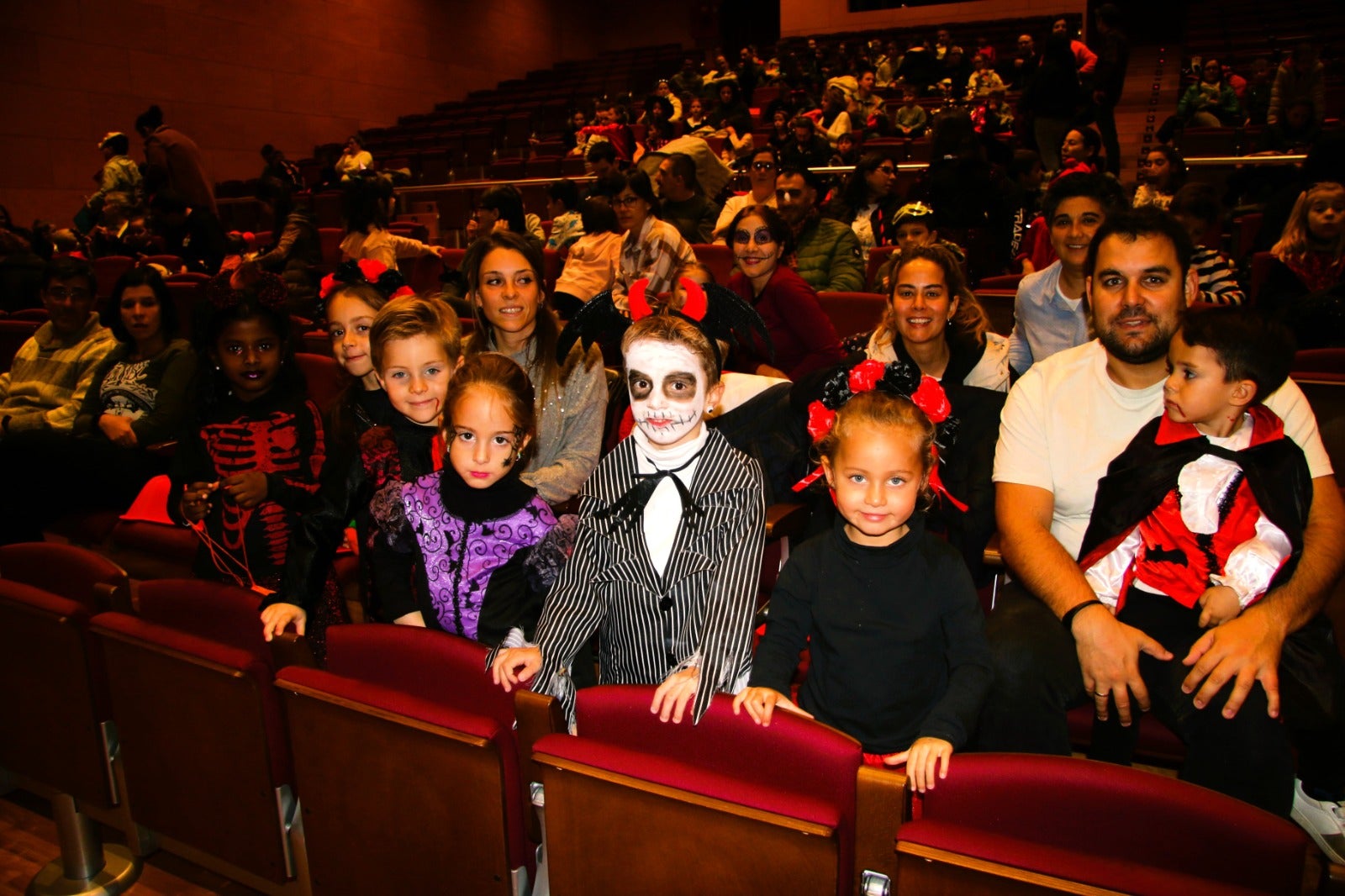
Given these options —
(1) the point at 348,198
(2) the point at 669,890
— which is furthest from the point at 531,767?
(1) the point at 348,198

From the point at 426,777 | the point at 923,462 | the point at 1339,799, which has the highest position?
the point at 923,462

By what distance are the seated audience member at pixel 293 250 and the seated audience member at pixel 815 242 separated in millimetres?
2207

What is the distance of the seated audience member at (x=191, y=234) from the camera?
19.4 feet

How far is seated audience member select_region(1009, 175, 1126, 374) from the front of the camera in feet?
8.41

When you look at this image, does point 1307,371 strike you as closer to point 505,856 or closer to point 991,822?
point 991,822

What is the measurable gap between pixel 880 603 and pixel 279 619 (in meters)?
1.08

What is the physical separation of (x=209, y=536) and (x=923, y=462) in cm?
179

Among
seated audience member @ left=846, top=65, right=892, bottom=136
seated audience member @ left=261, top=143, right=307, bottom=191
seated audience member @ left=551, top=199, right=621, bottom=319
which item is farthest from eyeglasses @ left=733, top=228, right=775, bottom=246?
seated audience member @ left=261, top=143, right=307, bottom=191

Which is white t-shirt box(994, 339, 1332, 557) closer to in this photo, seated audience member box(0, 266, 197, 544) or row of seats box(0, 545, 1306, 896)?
row of seats box(0, 545, 1306, 896)

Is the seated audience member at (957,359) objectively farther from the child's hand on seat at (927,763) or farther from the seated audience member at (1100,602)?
the child's hand on seat at (927,763)

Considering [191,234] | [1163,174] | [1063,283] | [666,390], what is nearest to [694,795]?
[666,390]

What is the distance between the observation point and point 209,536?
2.23 m

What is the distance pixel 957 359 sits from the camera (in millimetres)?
2223

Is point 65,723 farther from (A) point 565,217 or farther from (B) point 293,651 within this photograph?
(A) point 565,217
